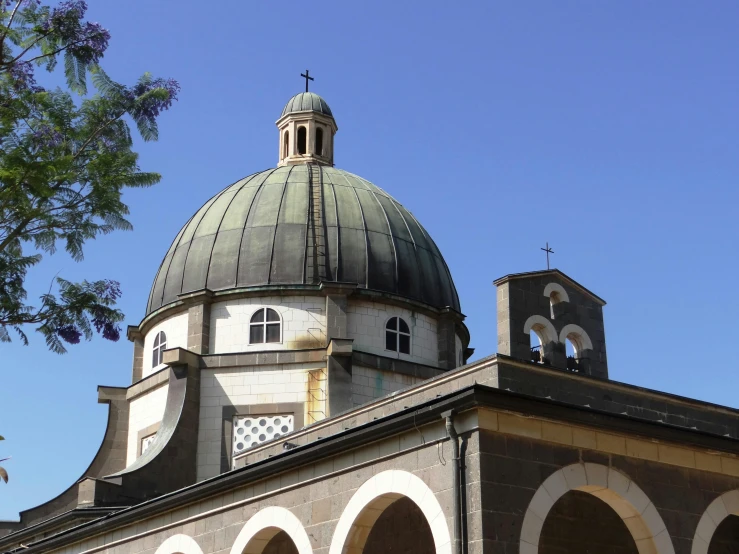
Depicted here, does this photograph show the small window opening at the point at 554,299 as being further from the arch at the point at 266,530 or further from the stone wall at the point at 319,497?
the arch at the point at 266,530

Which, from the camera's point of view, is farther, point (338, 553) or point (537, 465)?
point (338, 553)

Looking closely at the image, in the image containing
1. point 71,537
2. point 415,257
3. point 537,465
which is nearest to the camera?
point 537,465

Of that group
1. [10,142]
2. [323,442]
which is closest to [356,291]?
[323,442]

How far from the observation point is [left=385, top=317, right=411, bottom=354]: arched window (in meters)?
33.9

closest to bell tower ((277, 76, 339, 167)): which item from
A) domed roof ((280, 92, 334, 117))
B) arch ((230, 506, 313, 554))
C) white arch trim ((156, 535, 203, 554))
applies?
domed roof ((280, 92, 334, 117))

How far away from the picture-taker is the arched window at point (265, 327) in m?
33.0

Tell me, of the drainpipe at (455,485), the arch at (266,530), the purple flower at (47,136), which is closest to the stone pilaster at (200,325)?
the arch at (266,530)

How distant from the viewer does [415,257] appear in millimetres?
35812

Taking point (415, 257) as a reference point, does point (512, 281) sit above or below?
below

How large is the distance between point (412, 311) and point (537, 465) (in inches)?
701

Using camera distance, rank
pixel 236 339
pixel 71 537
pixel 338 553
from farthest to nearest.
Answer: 1. pixel 236 339
2. pixel 71 537
3. pixel 338 553

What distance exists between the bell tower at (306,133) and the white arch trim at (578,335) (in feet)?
63.8

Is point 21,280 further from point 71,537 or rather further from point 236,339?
point 236,339

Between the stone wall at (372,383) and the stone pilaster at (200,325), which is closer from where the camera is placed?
the stone wall at (372,383)
